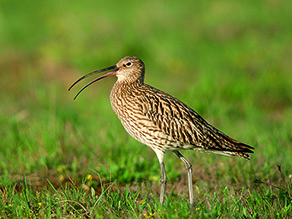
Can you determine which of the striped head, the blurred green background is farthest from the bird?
the blurred green background

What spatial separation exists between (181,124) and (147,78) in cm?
490

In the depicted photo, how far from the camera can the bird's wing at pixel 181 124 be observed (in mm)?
5156

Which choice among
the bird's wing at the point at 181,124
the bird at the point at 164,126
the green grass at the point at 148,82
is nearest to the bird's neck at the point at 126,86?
the bird at the point at 164,126

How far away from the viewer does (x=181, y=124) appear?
5.23 meters

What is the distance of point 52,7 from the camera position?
14.4 metres

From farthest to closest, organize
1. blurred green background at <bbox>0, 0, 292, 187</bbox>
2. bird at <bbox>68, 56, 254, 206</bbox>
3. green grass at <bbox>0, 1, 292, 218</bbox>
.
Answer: blurred green background at <bbox>0, 0, 292, 187</bbox> < bird at <bbox>68, 56, 254, 206</bbox> < green grass at <bbox>0, 1, 292, 218</bbox>

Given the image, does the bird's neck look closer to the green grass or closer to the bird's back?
the bird's back

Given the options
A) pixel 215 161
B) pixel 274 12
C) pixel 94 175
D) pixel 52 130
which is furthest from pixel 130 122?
pixel 274 12

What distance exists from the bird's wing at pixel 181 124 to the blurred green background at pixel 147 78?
1.93ft

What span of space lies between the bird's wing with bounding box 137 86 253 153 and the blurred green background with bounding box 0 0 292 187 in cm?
59

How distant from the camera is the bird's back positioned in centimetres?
512

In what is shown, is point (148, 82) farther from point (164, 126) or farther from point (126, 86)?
point (164, 126)

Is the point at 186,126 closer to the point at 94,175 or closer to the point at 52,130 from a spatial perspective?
the point at 94,175

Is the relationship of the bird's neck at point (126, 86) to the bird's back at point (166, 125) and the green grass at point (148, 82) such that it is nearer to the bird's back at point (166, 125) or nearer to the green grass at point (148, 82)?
the bird's back at point (166, 125)
